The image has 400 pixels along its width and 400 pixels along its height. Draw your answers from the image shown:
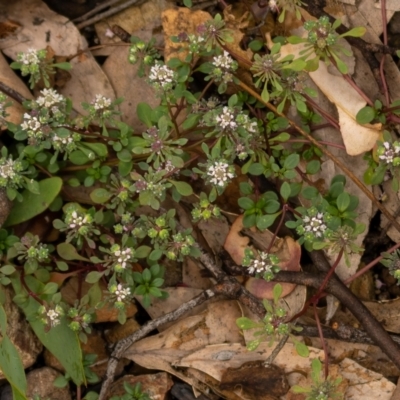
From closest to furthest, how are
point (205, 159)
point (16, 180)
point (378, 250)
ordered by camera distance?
point (16, 180), point (205, 159), point (378, 250)

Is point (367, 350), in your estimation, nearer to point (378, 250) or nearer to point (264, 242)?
point (378, 250)

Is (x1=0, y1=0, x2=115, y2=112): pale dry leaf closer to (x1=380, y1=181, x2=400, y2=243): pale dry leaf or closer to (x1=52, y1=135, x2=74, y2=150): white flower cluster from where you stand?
(x1=52, y1=135, x2=74, y2=150): white flower cluster

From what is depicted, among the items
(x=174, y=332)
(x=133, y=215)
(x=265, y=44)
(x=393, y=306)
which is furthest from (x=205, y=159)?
(x=393, y=306)

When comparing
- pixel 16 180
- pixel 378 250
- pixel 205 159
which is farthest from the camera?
pixel 378 250

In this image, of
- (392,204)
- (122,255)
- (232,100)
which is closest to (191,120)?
(232,100)

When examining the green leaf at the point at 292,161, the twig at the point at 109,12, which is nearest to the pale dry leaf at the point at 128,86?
the twig at the point at 109,12
